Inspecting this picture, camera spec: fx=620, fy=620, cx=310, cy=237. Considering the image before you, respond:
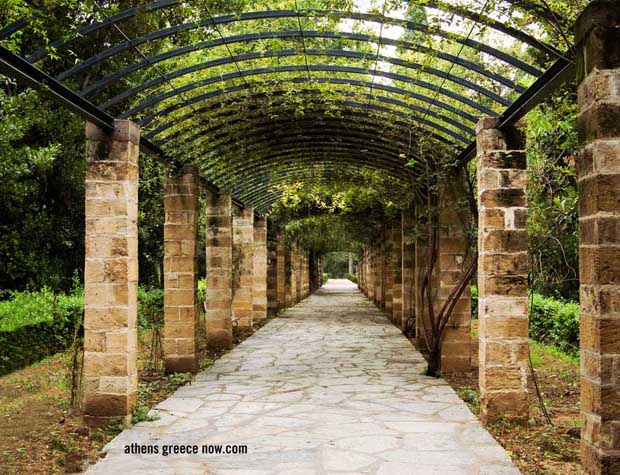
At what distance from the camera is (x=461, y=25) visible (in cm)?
510

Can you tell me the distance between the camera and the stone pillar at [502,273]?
5.75 meters

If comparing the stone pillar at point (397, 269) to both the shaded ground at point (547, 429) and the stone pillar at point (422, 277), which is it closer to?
the stone pillar at point (422, 277)

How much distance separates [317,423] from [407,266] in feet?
25.0

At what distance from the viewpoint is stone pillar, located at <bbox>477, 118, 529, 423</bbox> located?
5750 mm

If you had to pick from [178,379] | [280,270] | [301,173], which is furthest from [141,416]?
[280,270]

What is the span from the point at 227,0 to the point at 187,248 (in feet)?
12.7

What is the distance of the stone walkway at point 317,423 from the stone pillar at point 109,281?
0.45 metres

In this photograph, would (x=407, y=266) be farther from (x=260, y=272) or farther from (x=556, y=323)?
(x=260, y=272)

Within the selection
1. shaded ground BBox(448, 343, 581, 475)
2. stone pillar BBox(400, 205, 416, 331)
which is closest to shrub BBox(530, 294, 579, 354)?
shaded ground BBox(448, 343, 581, 475)

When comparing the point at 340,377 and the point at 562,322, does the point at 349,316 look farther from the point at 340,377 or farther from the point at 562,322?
the point at 340,377

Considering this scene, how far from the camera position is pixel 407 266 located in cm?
1304

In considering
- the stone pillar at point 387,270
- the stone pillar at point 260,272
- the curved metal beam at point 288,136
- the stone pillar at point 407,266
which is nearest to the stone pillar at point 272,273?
the stone pillar at point 260,272

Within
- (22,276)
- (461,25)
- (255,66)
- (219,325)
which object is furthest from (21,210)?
(461,25)

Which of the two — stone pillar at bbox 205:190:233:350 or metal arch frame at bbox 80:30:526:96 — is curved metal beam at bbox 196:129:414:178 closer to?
stone pillar at bbox 205:190:233:350
